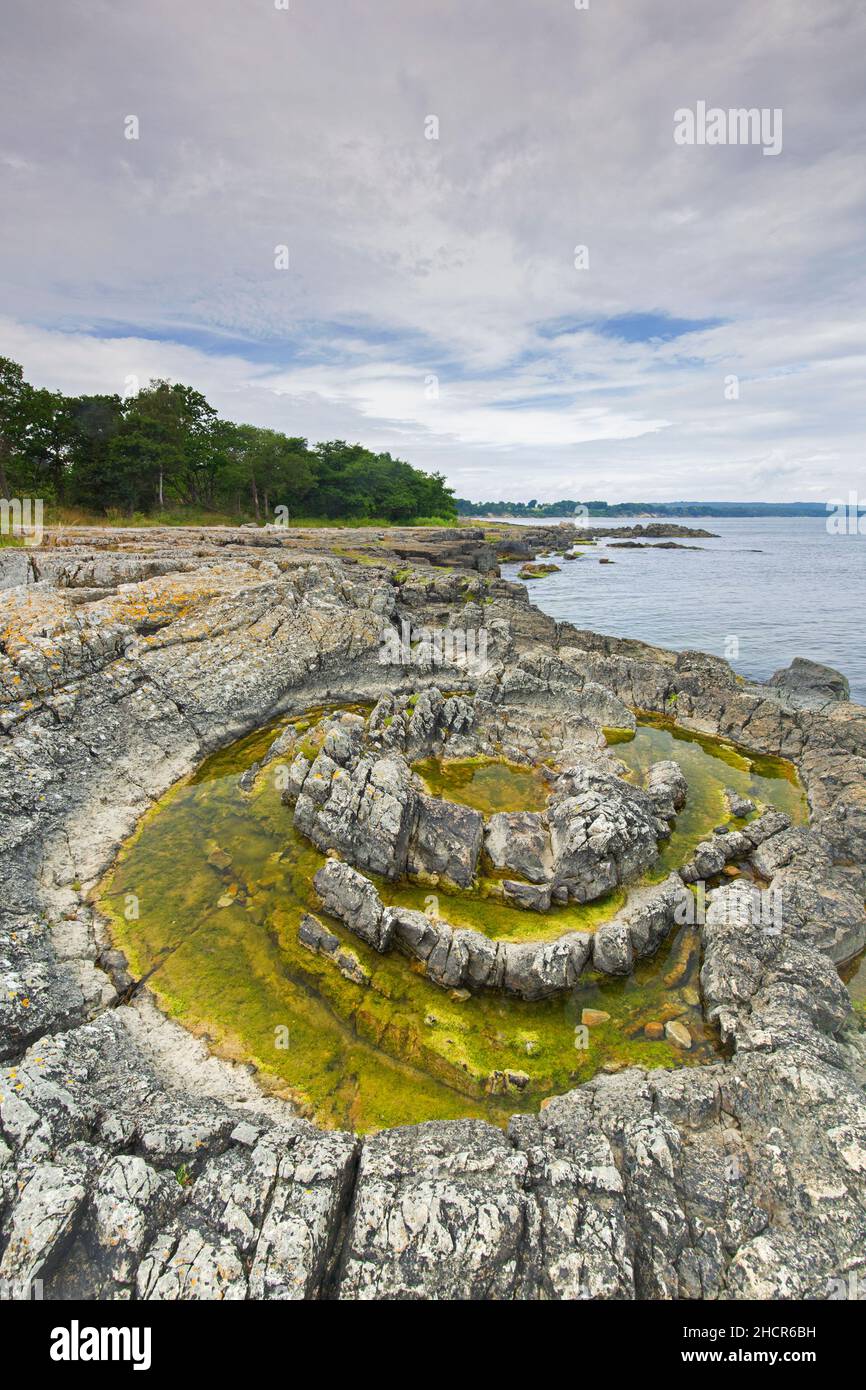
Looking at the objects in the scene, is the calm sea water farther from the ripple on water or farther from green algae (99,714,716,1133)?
green algae (99,714,716,1133)

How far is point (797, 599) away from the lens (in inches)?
2576

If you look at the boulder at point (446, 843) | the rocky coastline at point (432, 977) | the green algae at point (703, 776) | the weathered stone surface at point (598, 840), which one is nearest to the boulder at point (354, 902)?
the rocky coastline at point (432, 977)

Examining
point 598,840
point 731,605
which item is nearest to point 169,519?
point 598,840

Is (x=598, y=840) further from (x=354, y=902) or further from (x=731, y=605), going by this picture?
(x=731, y=605)

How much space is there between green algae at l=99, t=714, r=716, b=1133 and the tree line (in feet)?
179

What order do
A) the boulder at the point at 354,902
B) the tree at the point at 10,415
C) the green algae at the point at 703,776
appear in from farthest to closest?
the tree at the point at 10,415 < the green algae at the point at 703,776 < the boulder at the point at 354,902

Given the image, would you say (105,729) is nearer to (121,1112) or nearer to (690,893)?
(121,1112)

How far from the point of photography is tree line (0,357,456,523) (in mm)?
51188

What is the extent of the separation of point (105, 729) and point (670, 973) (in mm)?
15940

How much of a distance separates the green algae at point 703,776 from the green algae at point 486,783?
3658 millimetres

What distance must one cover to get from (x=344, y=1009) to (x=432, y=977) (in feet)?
5.75

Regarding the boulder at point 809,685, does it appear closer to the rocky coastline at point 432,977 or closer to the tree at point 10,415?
the rocky coastline at point 432,977

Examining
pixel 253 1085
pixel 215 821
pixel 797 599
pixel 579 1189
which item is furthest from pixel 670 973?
pixel 797 599

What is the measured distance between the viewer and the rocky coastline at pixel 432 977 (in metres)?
5.87
